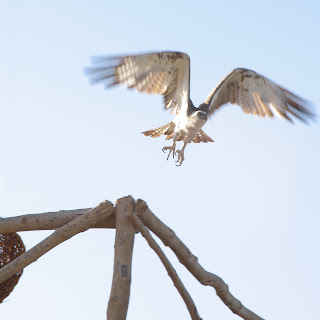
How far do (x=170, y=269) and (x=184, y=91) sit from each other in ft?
10.4

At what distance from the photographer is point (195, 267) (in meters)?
4.15

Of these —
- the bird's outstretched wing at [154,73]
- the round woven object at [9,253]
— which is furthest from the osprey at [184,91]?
the round woven object at [9,253]

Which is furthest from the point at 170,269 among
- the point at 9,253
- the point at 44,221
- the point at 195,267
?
the point at 9,253

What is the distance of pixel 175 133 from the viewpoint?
6.77 metres

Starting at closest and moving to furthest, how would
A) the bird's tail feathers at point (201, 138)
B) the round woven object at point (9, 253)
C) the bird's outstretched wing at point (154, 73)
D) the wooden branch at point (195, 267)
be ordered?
the wooden branch at point (195, 267), the round woven object at point (9, 253), the bird's outstretched wing at point (154, 73), the bird's tail feathers at point (201, 138)

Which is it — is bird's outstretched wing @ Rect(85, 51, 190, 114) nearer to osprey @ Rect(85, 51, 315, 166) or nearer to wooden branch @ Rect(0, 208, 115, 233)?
osprey @ Rect(85, 51, 315, 166)

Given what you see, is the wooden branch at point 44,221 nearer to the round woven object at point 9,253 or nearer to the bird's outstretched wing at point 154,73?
the round woven object at point 9,253

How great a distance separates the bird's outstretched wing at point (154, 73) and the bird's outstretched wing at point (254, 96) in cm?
33

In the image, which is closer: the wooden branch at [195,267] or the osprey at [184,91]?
the wooden branch at [195,267]

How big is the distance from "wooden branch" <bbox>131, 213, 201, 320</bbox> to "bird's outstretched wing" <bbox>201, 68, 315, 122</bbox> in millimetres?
2959

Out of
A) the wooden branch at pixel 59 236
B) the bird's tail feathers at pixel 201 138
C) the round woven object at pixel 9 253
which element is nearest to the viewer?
the wooden branch at pixel 59 236

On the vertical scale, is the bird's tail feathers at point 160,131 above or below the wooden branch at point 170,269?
above

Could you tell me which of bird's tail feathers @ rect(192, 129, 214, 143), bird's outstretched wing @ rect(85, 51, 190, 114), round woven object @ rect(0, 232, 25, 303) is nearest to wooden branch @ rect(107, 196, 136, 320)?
round woven object @ rect(0, 232, 25, 303)

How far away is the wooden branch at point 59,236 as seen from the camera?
391 centimetres
